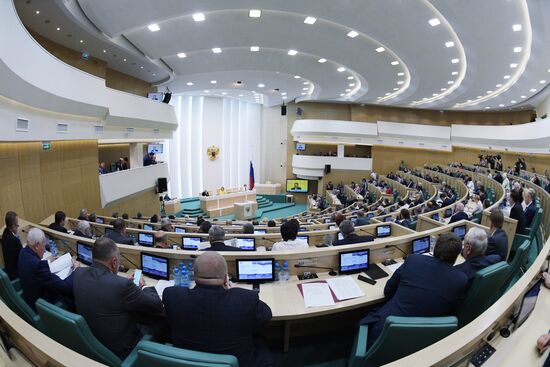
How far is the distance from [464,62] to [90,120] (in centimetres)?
1197

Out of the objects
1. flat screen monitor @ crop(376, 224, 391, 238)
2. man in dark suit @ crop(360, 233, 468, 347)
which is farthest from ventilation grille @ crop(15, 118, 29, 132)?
flat screen monitor @ crop(376, 224, 391, 238)

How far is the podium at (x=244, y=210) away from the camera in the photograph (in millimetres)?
16203

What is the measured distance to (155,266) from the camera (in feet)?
10.5

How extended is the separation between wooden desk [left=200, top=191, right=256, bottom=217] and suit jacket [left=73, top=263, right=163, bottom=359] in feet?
47.4

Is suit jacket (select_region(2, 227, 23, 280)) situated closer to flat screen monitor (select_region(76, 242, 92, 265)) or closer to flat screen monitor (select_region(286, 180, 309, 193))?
flat screen monitor (select_region(76, 242, 92, 265))

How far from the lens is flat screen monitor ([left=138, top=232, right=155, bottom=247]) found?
5.14 metres

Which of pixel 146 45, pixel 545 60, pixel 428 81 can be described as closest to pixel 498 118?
pixel 428 81

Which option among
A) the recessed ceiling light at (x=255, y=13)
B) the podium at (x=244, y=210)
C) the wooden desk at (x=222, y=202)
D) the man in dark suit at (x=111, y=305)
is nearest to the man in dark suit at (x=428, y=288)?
the man in dark suit at (x=111, y=305)

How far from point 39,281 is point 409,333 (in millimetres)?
3073

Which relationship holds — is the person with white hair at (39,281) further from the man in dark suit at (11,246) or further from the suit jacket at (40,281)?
the man in dark suit at (11,246)

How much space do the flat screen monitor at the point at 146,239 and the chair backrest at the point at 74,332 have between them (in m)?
3.35

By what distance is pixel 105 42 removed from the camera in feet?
27.0

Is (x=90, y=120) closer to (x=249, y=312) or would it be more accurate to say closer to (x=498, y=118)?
(x=249, y=312)

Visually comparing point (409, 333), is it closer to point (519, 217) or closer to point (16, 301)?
point (16, 301)
